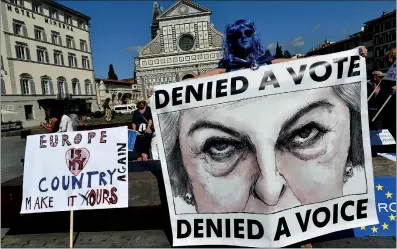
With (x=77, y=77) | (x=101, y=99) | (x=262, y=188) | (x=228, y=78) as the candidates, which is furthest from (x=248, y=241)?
(x=101, y=99)

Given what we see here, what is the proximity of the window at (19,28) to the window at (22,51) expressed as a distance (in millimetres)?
1311

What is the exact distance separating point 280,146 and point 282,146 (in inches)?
0.7

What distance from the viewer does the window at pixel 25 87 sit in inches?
1478

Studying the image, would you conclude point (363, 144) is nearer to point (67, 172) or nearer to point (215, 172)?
point (215, 172)

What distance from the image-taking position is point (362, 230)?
3.08 meters

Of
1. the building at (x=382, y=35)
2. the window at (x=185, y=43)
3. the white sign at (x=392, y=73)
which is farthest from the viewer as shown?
the window at (x=185, y=43)

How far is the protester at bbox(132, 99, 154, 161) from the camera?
19.6ft

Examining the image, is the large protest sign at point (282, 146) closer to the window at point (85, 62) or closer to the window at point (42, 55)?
the window at point (42, 55)

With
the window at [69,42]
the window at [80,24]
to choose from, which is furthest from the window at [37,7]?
the window at [80,24]

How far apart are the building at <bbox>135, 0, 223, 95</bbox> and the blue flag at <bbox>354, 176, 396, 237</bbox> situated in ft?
197

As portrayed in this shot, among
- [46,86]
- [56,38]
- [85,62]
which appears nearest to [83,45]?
[85,62]

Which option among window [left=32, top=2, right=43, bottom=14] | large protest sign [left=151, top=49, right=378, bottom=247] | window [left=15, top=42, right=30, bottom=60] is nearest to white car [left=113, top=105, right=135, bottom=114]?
window [left=15, top=42, right=30, bottom=60]

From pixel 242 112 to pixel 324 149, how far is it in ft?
2.45

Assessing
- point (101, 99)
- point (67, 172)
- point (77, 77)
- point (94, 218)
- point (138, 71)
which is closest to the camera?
point (67, 172)
